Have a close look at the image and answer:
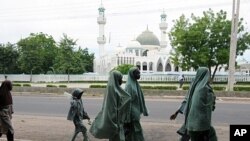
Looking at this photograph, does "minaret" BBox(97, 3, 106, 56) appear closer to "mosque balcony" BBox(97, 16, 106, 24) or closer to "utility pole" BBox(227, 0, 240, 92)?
"mosque balcony" BBox(97, 16, 106, 24)

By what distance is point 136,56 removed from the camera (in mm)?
81625

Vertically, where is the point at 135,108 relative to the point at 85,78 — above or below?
above

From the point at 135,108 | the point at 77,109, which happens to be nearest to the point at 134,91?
the point at 135,108

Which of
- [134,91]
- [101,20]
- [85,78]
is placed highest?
[101,20]

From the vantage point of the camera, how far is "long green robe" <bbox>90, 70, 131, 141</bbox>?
20.4ft

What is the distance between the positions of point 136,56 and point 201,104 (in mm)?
75919

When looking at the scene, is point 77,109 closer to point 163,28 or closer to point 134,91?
point 134,91

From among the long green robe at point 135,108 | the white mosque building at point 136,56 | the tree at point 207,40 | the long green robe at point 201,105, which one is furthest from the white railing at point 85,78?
the long green robe at point 201,105

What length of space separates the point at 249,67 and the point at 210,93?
86900 millimetres

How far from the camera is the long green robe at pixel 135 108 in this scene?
6.78 metres

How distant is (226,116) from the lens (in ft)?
47.1

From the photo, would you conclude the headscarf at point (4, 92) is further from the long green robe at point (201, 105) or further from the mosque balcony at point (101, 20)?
the mosque balcony at point (101, 20)

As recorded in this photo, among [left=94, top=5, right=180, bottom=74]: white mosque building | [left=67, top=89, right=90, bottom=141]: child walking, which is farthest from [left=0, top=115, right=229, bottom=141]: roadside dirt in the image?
[left=94, top=5, right=180, bottom=74]: white mosque building

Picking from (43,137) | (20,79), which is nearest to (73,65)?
(20,79)
